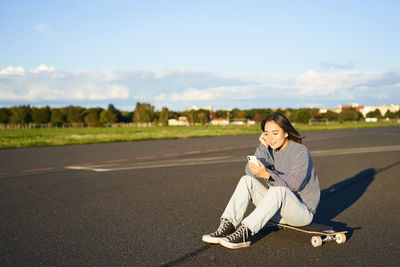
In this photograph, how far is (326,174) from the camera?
9047 millimetres

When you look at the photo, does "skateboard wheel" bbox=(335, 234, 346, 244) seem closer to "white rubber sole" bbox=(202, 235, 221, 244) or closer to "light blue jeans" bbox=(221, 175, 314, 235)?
"light blue jeans" bbox=(221, 175, 314, 235)

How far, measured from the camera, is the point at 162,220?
493cm

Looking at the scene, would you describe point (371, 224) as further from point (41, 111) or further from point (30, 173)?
point (41, 111)

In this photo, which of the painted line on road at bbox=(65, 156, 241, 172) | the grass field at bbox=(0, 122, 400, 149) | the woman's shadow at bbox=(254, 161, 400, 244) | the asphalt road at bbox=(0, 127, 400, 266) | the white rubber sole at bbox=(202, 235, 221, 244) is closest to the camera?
the asphalt road at bbox=(0, 127, 400, 266)

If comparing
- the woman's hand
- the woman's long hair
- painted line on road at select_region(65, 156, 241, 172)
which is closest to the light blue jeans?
the woman's hand

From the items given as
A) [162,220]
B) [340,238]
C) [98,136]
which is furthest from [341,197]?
[98,136]

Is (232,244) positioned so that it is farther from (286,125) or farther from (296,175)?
(286,125)

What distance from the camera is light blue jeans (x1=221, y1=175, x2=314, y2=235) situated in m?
3.67

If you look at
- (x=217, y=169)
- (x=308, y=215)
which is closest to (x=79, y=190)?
(x=217, y=169)

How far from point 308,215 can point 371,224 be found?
1.41 m

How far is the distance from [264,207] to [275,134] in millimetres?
816

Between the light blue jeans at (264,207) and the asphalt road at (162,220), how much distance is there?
294 mm

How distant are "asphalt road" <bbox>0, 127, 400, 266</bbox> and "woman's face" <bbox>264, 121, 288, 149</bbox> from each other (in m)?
1.12

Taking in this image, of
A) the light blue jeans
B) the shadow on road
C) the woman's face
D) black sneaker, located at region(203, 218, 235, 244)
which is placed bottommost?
the shadow on road
